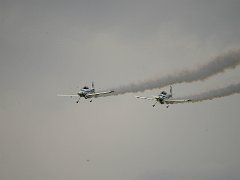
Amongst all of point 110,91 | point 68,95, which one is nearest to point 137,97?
point 110,91

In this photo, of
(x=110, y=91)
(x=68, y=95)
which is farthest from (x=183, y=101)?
(x=68, y=95)

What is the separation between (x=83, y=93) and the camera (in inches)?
6634

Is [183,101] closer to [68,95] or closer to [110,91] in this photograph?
[110,91]

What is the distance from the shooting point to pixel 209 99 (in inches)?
5910

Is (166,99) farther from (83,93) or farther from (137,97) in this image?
(83,93)

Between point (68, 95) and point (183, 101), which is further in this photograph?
point (68, 95)

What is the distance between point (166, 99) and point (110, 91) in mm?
11568

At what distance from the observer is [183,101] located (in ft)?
529

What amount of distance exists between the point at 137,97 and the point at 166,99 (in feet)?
19.6

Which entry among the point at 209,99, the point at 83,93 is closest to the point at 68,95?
the point at 83,93

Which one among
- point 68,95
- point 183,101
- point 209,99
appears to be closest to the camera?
point 209,99

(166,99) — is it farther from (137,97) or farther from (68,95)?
(68,95)

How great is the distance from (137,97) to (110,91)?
5.72 m

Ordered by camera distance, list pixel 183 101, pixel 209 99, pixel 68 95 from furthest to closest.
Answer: pixel 68 95 → pixel 183 101 → pixel 209 99
